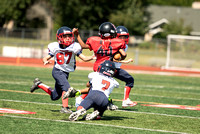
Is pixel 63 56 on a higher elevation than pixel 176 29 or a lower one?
lower

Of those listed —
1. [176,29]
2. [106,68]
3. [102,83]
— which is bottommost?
[102,83]

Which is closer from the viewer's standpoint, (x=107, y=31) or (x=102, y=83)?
(x=102, y=83)

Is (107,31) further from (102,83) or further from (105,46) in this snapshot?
(102,83)

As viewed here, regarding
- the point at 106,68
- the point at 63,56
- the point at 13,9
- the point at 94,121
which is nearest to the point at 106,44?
the point at 106,68

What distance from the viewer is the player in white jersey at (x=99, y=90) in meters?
6.33

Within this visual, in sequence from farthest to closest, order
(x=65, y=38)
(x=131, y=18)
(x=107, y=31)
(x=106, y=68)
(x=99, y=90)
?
(x=131, y=18), (x=65, y=38), (x=107, y=31), (x=106, y=68), (x=99, y=90)

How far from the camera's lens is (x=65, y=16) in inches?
1786

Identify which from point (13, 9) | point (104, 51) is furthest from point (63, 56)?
point (13, 9)

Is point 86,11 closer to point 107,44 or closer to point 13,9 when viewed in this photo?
point 13,9

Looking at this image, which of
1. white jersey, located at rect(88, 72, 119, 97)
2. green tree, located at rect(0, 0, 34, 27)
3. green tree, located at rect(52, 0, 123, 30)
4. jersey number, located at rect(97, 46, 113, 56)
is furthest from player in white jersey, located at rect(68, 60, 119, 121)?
green tree, located at rect(0, 0, 34, 27)

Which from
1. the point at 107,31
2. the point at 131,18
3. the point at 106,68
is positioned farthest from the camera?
the point at 131,18

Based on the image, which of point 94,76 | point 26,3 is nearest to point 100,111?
point 94,76

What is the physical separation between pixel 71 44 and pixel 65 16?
126ft

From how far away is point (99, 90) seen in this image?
6.46m
